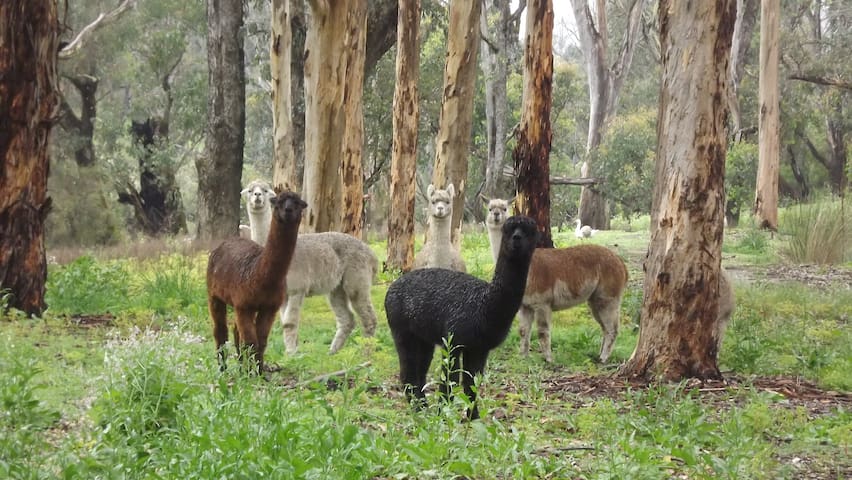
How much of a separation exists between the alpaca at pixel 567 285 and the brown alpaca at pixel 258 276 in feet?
10.7

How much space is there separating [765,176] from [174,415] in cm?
2500

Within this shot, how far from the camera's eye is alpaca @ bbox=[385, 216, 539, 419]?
680 centimetres

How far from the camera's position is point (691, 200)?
328 inches

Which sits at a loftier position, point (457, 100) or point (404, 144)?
point (457, 100)

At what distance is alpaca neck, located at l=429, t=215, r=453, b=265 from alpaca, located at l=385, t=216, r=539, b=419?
3846 millimetres

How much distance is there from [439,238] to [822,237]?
10.5m

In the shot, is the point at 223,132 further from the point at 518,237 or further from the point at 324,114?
the point at 518,237

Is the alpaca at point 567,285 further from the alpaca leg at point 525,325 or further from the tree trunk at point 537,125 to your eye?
the tree trunk at point 537,125

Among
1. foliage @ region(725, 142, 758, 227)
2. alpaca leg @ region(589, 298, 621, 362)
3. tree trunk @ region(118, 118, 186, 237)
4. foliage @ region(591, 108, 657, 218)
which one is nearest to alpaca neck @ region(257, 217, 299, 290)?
alpaca leg @ region(589, 298, 621, 362)

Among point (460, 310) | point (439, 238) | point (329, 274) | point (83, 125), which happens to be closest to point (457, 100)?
point (439, 238)

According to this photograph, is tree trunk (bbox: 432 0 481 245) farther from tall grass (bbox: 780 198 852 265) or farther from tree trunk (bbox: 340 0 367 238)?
tall grass (bbox: 780 198 852 265)

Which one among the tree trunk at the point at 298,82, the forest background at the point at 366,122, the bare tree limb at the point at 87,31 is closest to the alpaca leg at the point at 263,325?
the tree trunk at the point at 298,82

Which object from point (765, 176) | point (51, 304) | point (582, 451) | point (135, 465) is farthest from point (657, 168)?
point (765, 176)

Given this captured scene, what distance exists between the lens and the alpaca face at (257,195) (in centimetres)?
1143
